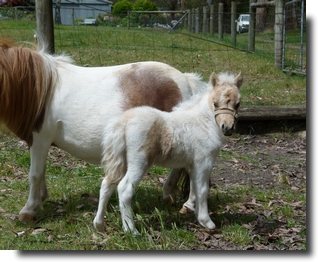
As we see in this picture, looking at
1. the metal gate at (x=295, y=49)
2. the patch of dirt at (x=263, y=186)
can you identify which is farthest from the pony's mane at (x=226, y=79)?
the metal gate at (x=295, y=49)

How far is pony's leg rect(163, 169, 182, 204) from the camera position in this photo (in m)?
5.07

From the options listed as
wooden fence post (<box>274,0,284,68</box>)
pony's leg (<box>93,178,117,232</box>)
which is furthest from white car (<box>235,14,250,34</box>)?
pony's leg (<box>93,178,117,232</box>)

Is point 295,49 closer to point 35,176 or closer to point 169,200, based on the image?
point 169,200

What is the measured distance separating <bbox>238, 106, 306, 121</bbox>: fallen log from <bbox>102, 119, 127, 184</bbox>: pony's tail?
377 cm

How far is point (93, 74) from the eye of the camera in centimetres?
492

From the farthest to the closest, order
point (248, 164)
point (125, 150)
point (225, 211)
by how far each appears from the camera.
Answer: point (248, 164)
point (225, 211)
point (125, 150)

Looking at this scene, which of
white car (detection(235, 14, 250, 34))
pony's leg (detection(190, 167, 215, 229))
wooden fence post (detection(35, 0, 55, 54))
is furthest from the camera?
white car (detection(235, 14, 250, 34))

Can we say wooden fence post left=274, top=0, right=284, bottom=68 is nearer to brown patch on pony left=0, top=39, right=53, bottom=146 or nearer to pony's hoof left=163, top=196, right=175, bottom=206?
pony's hoof left=163, top=196, right=175, bottom=206

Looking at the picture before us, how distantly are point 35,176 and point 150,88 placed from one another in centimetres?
141

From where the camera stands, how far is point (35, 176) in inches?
193

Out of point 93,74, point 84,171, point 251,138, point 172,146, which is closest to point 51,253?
point 172,146

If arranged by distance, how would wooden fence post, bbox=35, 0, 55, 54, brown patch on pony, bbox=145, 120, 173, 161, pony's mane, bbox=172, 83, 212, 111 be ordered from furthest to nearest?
wooden fence post, bbox=35, 0, 55, 54, pony's mane, bbox=172, 83, 212, 111, brown patch on pony, bbox=145, 120, 173, 161

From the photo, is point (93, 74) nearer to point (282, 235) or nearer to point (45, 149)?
point (45, 149)

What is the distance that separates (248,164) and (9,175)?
3069 millimetres
